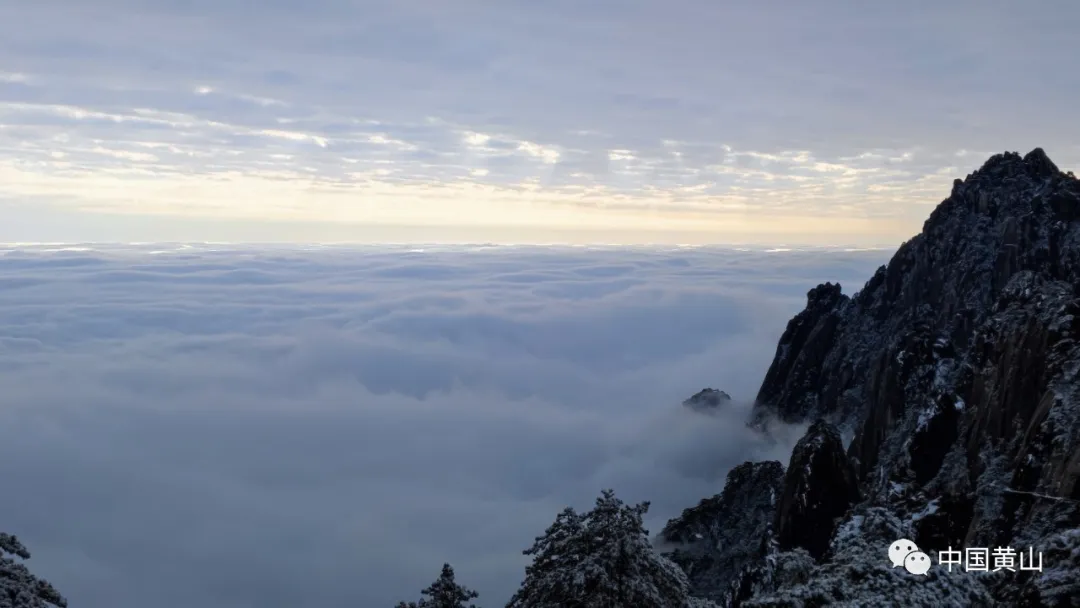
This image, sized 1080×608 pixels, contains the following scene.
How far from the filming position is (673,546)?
73.6 metres

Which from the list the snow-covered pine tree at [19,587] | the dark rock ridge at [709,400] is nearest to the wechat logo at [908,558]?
the snow-covered pine tree at [19,587]

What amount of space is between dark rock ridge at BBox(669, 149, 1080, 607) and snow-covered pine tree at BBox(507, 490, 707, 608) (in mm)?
2649

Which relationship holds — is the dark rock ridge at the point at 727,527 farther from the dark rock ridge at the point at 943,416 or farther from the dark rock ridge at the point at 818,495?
the dark rock ridge at the point at 818,495

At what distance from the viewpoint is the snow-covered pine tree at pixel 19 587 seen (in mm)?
15070

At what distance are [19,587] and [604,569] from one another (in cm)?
1338

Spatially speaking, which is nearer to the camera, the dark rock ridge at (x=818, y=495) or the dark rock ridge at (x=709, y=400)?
the dark rock ridge at (x=818, y=495)

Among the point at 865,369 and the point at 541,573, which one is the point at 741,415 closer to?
the point at 865,369

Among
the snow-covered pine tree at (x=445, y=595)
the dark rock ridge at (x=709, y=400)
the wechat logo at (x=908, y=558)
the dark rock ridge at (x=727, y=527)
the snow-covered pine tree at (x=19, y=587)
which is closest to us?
the snow-covered pine tree at (x=19, y=587)

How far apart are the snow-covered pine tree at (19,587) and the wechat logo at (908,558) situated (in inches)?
719

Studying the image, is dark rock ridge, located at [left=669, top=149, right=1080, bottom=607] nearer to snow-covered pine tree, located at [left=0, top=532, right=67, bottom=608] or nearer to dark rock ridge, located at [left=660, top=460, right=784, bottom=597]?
dark rock ridge, located at [left=660, top=460, right=784, bottom=597]

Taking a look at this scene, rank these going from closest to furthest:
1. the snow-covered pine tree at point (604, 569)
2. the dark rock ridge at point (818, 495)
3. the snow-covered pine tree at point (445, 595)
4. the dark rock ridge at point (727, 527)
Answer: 1. the snow-covered pine tree at point (604, 569)
2. the snow-covered pine tree at point (445, 595)
3. the dark rock ridge at point (818, 495)
4. the dark rock ridge at point (727, 527)

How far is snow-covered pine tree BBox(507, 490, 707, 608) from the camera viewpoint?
63.5 feet

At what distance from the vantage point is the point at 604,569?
19562mm

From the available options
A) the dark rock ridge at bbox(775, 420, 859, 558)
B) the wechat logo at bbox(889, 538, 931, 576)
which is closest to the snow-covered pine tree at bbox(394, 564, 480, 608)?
the wechat logo at bbox(889, 538, 931, 576)
